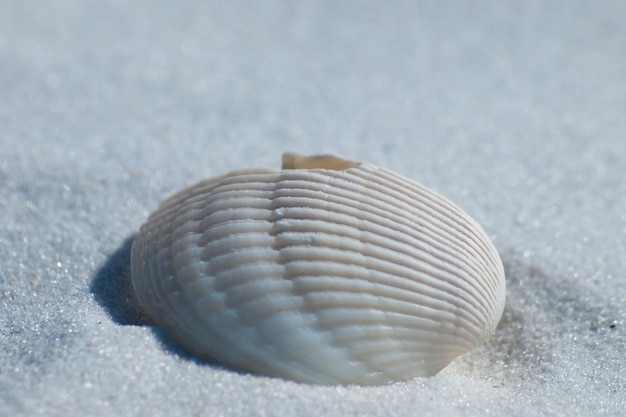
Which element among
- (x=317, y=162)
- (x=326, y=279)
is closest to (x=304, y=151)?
(x=317, y=162)

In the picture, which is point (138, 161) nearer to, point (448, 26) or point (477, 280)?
point (477, 280)

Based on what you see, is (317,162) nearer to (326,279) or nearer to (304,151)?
(326,279)

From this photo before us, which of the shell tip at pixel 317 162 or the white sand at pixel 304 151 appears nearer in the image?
the white sand at pixel 304 151

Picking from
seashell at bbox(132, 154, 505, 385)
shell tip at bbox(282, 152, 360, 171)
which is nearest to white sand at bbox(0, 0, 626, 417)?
seashell at bbox(132, 154, 505, 385)

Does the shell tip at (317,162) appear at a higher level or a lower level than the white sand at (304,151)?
higher

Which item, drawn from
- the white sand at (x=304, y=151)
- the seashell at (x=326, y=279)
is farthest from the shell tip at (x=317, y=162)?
the white sand at (x=304, y=151)

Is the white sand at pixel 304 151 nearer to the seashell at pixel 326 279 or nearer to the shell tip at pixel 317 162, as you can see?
the seashell at pixel 326 279

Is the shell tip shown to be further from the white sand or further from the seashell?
the white sand
